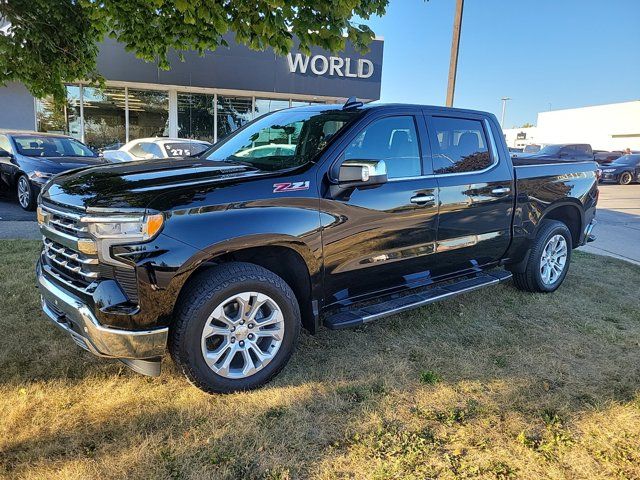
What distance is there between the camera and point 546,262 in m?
5.40

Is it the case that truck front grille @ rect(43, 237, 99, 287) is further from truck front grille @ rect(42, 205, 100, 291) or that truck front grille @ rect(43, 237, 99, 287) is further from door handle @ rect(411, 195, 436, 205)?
door handle @ rect(411, 195, 436, 205)

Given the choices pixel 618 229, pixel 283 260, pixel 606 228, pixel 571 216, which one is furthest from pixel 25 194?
pixel 618 229

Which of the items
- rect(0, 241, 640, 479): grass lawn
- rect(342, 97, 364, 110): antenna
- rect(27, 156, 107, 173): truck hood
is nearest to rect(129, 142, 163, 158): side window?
rect(27, 156, 107, 173): truck hood

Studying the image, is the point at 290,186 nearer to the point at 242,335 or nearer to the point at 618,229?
the point at 242,335

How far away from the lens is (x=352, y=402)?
312 cm

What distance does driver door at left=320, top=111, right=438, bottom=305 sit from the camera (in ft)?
11.3

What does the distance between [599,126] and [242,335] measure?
188 feet

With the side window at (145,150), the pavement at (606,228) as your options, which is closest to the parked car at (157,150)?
the side window at (145,150)

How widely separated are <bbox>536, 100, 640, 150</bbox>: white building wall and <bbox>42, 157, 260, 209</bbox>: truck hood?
A: 51.3m

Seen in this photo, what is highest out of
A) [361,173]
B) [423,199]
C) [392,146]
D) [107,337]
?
[392,146]

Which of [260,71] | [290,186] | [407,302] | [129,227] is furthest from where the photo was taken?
[260,71]

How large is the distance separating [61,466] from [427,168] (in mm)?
3279

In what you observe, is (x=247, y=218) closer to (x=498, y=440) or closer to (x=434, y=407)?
(x=434, y=407)

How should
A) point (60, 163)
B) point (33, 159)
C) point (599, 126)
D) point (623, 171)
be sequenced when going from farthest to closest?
1. point (599, 126)
2. point (623, 171)
3. point (33, 159)
4. point (60, 163)
